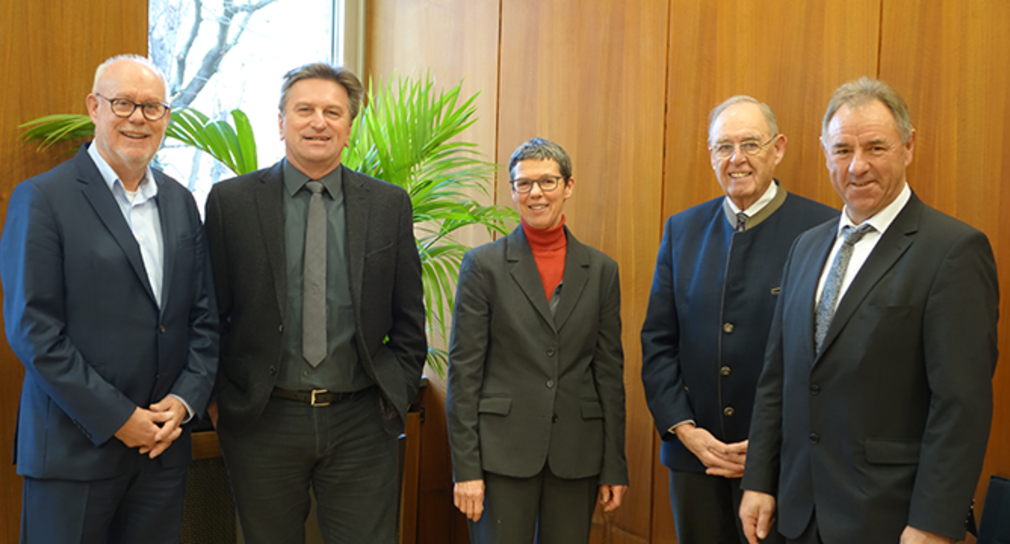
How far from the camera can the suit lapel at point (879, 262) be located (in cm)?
171

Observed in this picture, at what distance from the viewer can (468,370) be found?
2.25 m

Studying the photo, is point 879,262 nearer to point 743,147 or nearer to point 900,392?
point 900,392

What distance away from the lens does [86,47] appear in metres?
2.73

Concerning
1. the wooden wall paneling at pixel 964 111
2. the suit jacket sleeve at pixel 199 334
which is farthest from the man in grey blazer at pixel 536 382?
the wooden wall paneling at pixel 964 111

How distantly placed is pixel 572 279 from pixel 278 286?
0.86 m

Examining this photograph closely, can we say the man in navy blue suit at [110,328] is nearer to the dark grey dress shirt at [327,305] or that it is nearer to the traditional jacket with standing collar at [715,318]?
the dark grey dress shirt at [327,305]

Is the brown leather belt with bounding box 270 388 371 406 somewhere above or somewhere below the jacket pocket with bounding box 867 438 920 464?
below

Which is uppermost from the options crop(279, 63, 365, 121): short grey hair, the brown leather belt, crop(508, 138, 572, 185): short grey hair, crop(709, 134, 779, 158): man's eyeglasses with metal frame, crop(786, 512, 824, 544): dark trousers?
crop(279, 63, 365, 121): short grey hair

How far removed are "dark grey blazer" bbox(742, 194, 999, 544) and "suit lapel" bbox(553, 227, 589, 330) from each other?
26.6 inches

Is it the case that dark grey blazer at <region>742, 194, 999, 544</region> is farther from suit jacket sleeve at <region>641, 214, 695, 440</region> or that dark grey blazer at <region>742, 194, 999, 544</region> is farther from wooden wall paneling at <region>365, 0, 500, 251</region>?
wooden wall paneling at <region>365, 0, 500, 251</region>

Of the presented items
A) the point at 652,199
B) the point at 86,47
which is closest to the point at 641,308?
the point at 652,199

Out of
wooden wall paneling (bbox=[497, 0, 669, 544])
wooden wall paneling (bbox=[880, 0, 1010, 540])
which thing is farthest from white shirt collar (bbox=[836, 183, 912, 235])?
wooden wall paneling (bbox=[497, 0, 669, 544])

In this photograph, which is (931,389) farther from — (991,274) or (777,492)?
(777,492)

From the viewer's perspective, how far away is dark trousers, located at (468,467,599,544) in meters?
2.19
